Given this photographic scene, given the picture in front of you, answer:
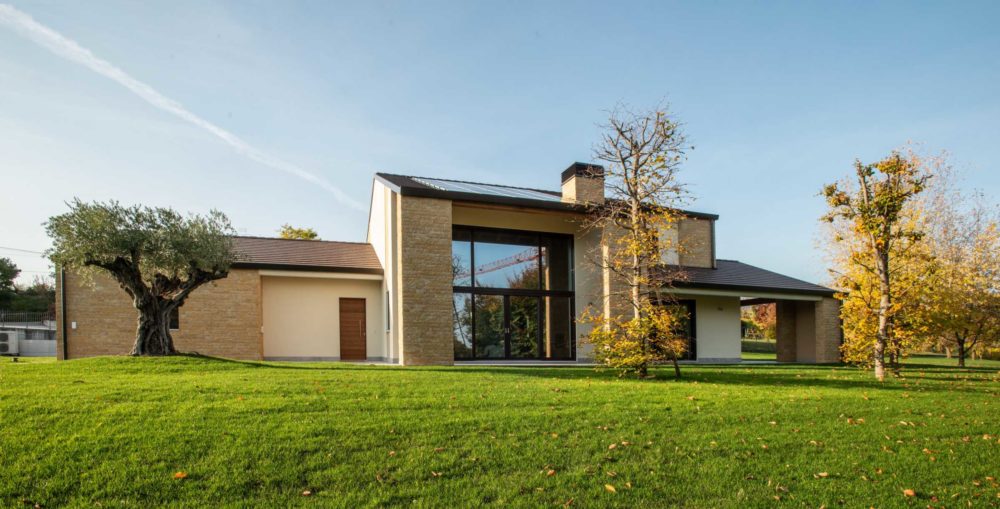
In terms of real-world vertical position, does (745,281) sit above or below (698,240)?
below

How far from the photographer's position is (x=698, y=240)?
23.0m

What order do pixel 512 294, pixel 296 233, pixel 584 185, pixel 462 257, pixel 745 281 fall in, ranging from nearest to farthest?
1. pixel 584 185
2. pixel 462 257
3. pixel 512 294
4. pixel 745 281
5. pixel 296 233

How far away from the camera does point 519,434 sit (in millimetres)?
6363

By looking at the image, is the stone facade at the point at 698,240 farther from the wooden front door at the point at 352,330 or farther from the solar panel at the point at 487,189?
the wooden front door at the point at 352,330

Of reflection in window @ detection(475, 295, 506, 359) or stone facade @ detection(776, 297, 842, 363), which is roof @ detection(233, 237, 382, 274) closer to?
reflection in window @ detection(475, 295, 506, 359)

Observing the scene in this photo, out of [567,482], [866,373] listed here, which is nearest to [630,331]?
[567,482]

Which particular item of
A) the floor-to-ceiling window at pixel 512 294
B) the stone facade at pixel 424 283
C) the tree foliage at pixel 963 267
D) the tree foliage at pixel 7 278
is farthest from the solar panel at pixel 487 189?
the tree foliage at pixel 7 278

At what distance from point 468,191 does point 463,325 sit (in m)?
4.26

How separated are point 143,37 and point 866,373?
18529 mm

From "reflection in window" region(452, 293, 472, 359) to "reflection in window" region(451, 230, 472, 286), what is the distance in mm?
497

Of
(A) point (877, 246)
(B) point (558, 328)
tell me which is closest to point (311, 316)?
(B) point (558, 328)

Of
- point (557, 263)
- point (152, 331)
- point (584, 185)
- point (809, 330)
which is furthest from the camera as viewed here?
point (809, 330)

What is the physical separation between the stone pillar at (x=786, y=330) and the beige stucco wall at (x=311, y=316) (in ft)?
52.9

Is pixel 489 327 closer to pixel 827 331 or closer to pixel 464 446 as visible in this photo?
pixel 464 446
